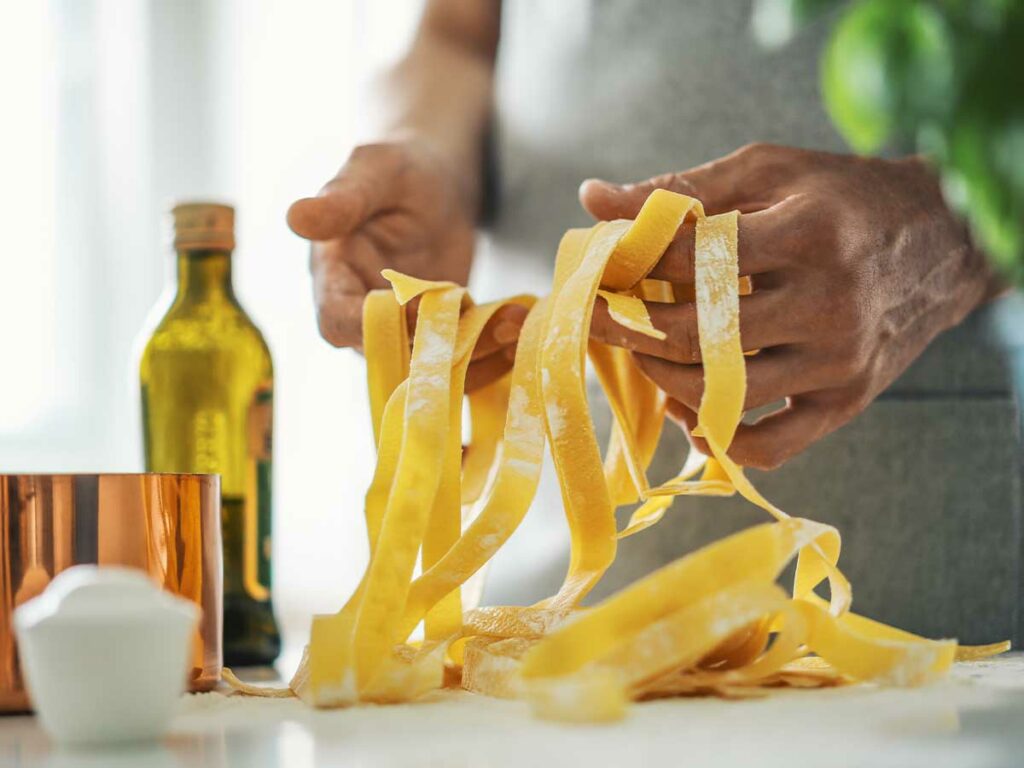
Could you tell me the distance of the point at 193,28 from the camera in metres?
2.10

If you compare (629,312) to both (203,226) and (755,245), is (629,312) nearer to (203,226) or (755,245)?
(755,245)

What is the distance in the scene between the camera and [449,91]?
1.11 m

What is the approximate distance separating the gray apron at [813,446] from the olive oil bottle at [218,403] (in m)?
0.28

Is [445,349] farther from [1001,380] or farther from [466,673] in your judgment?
[1001,380]

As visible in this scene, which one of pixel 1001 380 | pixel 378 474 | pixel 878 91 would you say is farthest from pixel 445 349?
pixel 1001 380

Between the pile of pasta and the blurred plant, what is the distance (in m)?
0.18

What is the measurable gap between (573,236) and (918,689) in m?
0.26

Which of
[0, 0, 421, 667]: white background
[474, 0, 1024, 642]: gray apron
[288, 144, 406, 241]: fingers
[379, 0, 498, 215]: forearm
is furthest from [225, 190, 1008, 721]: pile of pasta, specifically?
[0, 0, 421, 667]: white background

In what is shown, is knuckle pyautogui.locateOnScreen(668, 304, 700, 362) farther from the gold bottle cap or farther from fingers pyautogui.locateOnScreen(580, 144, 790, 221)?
the gold bottle cap

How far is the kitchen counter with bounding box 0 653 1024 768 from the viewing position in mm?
366

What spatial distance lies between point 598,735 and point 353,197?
45 centimetres

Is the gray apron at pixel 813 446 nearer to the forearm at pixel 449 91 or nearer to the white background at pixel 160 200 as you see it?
the forearm at pixel 449 91

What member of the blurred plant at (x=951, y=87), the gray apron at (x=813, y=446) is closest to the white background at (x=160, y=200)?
the gray apron at (x=813, y=446)

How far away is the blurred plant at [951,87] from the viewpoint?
11.0 inches
